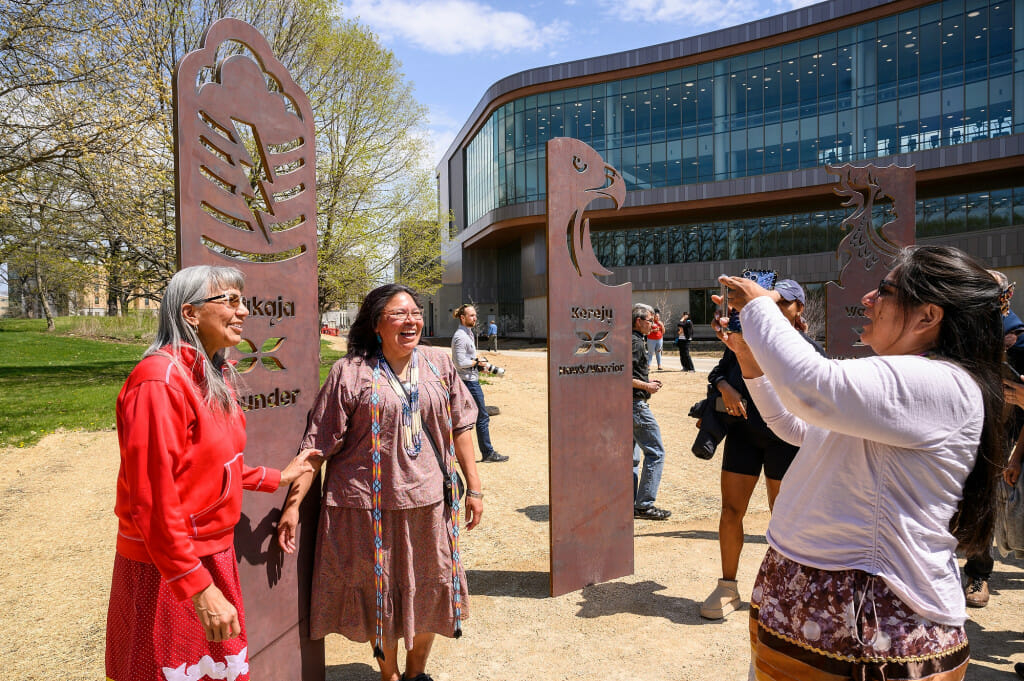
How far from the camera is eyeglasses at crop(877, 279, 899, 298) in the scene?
1659mm

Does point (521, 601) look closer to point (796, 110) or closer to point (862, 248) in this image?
point (862, 248)

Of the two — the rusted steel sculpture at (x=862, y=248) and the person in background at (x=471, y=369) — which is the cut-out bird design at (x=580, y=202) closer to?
the rusted steel sculpture at (x=862, y=248)

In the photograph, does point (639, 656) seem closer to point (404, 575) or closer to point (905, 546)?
point (404, 575)

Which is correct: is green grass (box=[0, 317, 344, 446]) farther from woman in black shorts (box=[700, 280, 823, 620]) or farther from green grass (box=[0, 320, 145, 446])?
woman in black shorts (box=[700, 280, 823, 620])

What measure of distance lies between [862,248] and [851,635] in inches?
263

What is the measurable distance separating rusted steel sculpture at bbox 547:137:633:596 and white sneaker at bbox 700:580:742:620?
840 millimetres

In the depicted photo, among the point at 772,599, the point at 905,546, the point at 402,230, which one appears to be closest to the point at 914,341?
the point at 905,546

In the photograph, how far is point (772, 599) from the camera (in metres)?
1.76

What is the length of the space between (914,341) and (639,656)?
2.64 m

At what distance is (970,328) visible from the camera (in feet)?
5.18

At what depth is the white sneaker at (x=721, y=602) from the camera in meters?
4.00

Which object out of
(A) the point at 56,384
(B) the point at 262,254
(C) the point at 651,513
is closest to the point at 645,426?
(C) the point at 651,513

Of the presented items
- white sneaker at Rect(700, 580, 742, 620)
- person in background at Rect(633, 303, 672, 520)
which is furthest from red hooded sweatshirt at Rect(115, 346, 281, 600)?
person in background at Rect(633, 303, 672, 520)

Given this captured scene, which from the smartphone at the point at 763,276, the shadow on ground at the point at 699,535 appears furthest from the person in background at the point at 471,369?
the smartphone at the point at 763,276
